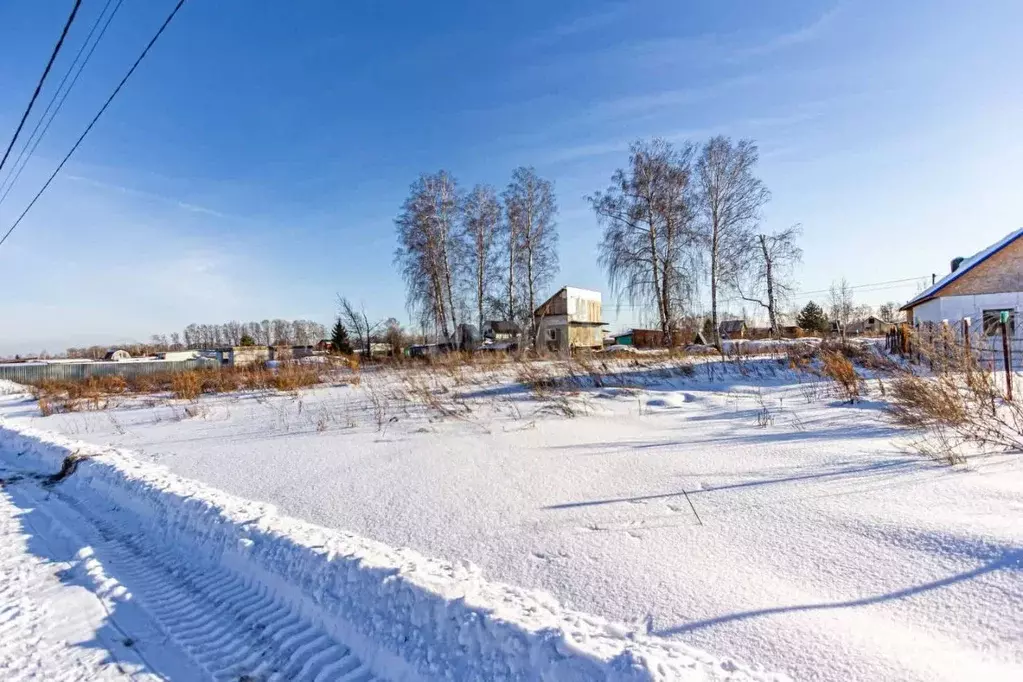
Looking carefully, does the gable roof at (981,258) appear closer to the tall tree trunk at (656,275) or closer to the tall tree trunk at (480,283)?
the tall tree trunk at (656,275)

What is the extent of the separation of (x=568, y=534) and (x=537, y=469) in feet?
4.72

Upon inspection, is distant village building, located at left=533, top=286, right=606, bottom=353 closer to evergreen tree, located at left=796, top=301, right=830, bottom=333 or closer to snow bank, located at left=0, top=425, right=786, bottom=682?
evergreen tree, located at left=796, top=301, right=830, bottom=333

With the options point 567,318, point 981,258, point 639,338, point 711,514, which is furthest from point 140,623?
point 639,338

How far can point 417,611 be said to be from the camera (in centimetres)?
219

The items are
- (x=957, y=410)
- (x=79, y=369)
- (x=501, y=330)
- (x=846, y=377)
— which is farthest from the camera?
(x=79, y=369)

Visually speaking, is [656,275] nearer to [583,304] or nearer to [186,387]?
[583,304]

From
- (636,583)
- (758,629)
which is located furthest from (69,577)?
(758,629)

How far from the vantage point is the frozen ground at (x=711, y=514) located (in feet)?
6.32

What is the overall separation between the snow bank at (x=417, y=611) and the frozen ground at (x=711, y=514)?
23 cm

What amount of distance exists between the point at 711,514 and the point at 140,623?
3144 mm

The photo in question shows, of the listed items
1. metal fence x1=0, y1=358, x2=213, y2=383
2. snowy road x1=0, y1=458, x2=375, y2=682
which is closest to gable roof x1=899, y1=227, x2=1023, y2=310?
snowy road x1=0, y1=458, x2=375, y2=682

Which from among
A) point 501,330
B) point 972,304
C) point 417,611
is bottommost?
point 417,611

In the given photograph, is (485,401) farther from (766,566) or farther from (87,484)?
(766,566)

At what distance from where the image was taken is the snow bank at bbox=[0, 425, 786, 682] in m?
1.72
